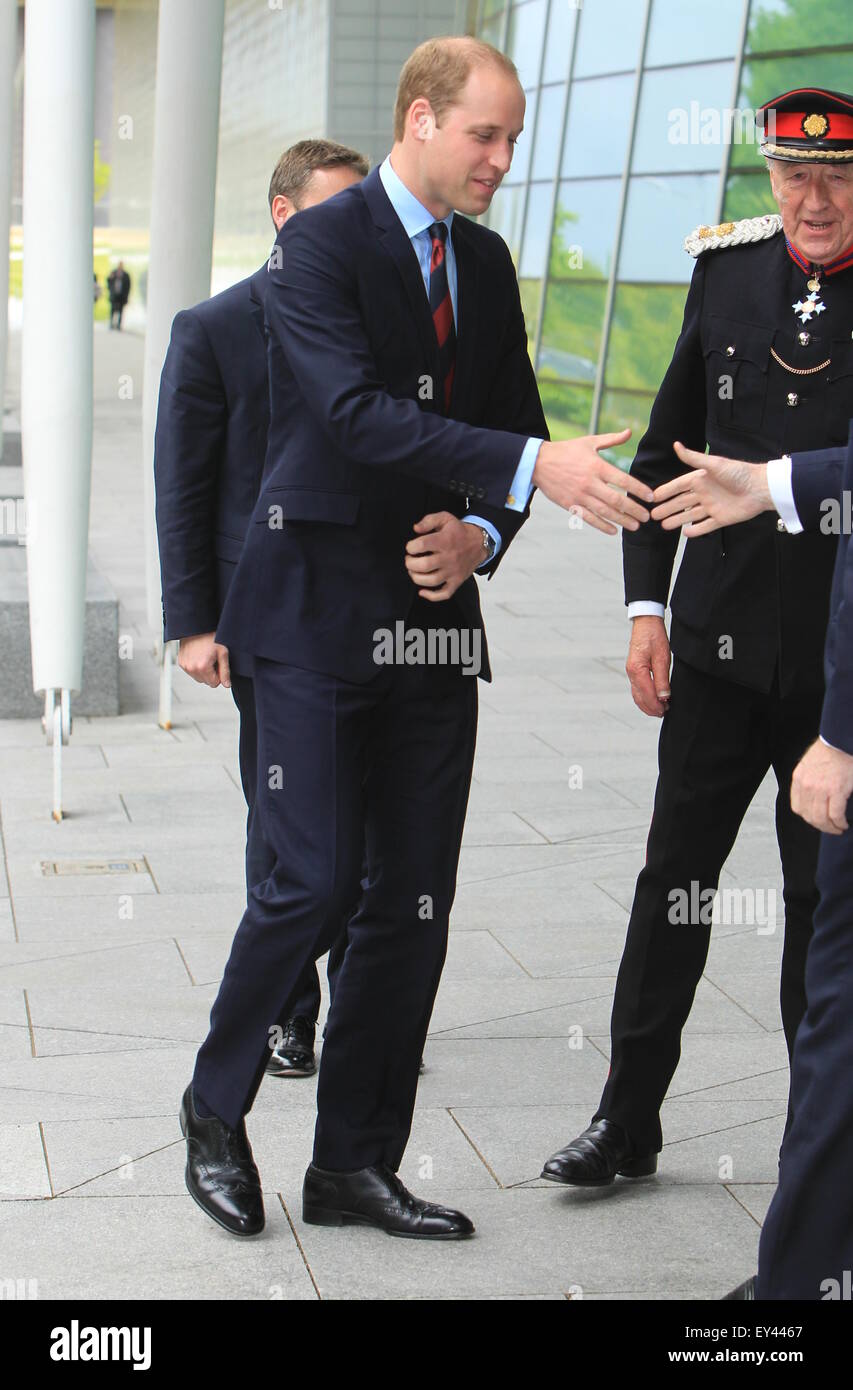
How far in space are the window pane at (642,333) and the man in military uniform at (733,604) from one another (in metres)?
14.8

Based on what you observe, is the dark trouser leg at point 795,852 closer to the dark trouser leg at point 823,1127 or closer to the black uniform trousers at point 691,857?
the black uniform trousers at point 691,857

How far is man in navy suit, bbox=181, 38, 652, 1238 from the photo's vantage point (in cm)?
318

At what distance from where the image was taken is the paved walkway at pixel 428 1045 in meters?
3.42

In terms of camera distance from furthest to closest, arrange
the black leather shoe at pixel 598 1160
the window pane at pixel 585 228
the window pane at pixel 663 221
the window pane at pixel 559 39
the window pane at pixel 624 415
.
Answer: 1. the window pane at pixel 559 39
2. the window pane at pixel 585 228
3. the window pane at pixel 624 415
4. the window pane at pixel 663 221
5. the black leather shoe at pixel 598 1160

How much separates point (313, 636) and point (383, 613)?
14cm

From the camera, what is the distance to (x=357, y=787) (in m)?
3.43

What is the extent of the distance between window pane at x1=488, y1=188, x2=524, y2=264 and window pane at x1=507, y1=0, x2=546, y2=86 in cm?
140

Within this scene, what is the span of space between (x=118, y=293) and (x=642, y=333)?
105 feet

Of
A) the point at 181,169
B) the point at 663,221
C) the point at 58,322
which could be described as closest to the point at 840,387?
the point at 58,322

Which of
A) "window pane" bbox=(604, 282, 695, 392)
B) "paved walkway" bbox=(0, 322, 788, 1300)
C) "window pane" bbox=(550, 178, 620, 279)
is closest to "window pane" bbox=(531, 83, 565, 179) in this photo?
"window pane" bbox=(550, 178, 620, 279)

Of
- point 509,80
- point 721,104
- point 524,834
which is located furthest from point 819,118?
point 721,104

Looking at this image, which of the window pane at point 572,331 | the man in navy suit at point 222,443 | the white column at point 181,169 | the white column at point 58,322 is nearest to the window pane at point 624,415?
the window pane at point 572,331

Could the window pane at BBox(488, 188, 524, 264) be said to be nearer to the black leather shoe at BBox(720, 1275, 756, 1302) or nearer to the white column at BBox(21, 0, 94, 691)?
the white column at BBox(21, 0, 94, 691)

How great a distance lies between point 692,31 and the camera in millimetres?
18203
